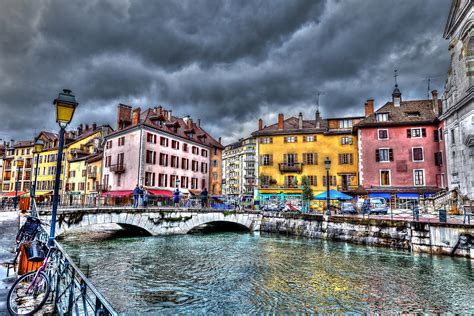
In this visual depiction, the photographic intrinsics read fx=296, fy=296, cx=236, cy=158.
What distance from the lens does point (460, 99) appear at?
24.7 m

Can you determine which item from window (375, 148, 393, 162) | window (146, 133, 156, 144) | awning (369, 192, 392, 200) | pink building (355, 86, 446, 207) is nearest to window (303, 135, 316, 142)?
pink building (355, 86, 446, 207)

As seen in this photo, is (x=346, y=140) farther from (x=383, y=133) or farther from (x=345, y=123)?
(x=383, y=133)

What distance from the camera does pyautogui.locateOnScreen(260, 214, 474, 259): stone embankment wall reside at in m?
15.1

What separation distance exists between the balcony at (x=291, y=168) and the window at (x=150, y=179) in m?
18.0

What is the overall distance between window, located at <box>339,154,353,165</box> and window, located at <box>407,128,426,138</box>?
294 inches

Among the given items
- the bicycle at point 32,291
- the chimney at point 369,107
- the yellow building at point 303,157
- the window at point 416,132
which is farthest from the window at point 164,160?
the bicycle at point 32,291

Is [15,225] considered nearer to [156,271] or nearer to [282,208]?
[156,271]

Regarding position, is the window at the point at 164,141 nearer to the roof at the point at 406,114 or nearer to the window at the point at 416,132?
the roof at the point at 406,114

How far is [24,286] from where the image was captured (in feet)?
17.2

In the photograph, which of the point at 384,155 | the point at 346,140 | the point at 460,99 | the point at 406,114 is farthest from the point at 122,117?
the point at 406,114

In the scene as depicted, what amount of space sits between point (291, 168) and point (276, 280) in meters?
32.1

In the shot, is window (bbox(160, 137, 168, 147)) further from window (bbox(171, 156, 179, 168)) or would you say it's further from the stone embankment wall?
the stone embankment wall

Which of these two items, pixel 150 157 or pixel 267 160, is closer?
pixel 150 157

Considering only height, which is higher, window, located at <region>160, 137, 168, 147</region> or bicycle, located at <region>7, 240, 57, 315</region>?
window, located at <region>160, 137, 168, 147</region>
